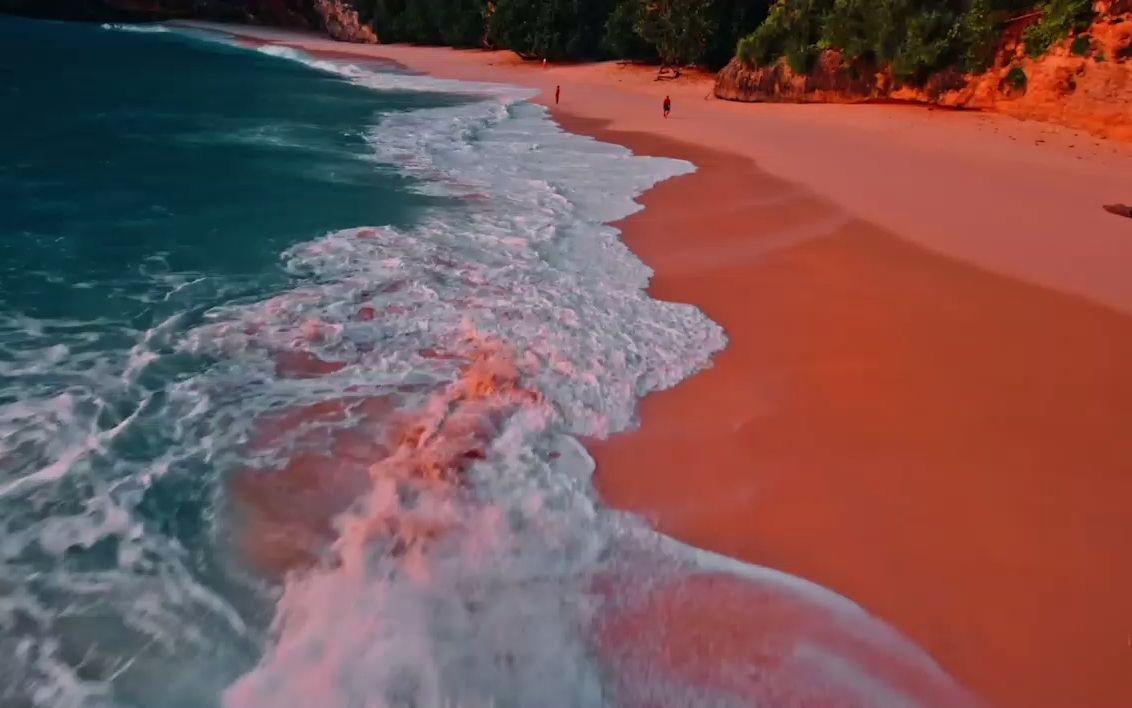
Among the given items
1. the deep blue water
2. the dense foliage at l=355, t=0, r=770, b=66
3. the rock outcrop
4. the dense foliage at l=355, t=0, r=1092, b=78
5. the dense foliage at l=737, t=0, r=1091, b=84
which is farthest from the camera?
the rock outcrop

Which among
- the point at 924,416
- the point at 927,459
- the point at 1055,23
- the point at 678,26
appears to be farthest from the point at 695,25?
the point at 927,459

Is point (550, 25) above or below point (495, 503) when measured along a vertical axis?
above

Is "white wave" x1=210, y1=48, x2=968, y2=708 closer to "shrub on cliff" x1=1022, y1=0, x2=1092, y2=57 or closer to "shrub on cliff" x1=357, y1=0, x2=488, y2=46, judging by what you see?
"shrub on cliff" x1=1022, y1=0, x2=1092, y2=57

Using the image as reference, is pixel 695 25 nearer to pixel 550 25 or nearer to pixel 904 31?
pixel 550 25

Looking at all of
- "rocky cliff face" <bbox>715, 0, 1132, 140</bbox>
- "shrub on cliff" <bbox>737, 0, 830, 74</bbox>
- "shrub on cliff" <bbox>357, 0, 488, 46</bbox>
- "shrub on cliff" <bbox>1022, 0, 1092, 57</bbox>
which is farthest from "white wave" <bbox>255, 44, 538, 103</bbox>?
"shrub on cliff" <bbox>1022, 0, 1092, 57</bbox>

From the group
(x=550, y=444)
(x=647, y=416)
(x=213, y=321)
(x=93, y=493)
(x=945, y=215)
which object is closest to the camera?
(x=93, y=493)

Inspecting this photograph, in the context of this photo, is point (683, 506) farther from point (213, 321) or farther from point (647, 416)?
point (213, 321)

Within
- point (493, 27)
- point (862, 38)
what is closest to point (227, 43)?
point (493, 27)
